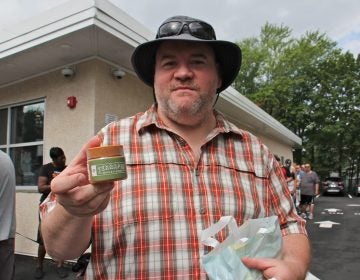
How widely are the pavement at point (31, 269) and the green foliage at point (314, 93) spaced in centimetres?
2517

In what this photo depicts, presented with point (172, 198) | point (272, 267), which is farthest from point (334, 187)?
point (272, 267)

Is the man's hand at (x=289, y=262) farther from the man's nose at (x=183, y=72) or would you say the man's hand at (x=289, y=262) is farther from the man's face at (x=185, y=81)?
the man's nose at (x=183, y=72)

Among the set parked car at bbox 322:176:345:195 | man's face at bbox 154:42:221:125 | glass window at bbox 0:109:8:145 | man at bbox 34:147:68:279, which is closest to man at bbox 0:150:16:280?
man's face at bbox 154:42:221:125

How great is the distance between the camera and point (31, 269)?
5.86m

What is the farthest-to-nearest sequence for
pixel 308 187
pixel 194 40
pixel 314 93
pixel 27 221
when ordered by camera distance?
pixel 314 93, pixel 308 187, pixel 27 221, pixel 194 40

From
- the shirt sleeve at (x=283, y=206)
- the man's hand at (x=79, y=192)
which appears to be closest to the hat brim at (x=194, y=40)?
the shirt sleeve at (x=283, y=206)

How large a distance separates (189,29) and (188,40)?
75 millimetres

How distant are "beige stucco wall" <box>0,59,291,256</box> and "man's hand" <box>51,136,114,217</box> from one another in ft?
15.1

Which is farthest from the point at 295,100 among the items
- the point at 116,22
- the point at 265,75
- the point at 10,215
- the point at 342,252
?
the point at 10,215

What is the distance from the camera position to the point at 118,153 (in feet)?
4.22

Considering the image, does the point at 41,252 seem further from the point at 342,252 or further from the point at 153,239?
the point at 342,252

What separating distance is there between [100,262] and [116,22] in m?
3.90

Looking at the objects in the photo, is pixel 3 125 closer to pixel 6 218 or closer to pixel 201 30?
pixel 6 218

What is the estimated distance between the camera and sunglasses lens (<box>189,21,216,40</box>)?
1.77 m
